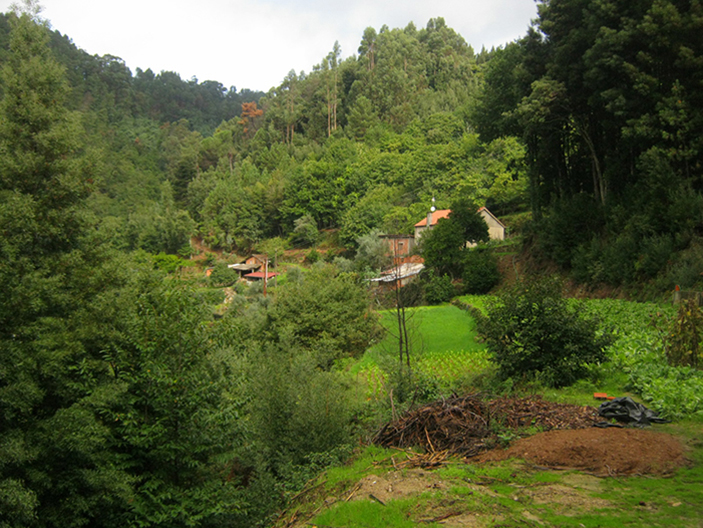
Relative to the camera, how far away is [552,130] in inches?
1187

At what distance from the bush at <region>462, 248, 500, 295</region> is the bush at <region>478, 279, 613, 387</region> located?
79.6 feet

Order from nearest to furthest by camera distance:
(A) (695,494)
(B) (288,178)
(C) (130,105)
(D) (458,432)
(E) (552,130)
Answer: (A) (695,494) < (D) (458,432) < (E) (552,130) < (B) (288,178) < (C) (130,105)

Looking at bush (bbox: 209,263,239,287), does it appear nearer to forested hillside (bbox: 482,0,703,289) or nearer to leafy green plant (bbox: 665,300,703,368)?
forested hillside (bbox: 482,0,703,289)

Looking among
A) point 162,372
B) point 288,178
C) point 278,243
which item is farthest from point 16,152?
Result: point 288,178

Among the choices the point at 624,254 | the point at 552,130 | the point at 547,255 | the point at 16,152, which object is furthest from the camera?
the point at 547,255

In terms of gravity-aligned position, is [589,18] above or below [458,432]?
above

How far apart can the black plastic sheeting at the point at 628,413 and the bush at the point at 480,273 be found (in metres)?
28.7

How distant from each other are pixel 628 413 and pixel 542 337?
383 cm

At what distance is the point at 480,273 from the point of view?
37.5 metres

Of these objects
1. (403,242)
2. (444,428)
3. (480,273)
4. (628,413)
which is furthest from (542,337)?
(403,242)

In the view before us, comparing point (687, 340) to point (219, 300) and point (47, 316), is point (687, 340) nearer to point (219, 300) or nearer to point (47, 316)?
point (219, 300)

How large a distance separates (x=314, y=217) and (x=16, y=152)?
209 feet

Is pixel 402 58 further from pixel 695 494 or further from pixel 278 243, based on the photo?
pixel 695 494

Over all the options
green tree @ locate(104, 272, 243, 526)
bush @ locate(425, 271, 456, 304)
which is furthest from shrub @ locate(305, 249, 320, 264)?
green tree @ locate(104, 272, 243, 526)
